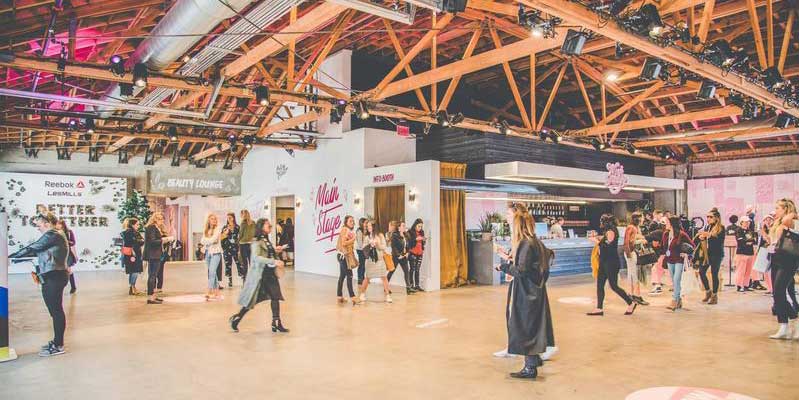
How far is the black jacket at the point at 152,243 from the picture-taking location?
8430 mm

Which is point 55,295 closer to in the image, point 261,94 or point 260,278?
point 260,278

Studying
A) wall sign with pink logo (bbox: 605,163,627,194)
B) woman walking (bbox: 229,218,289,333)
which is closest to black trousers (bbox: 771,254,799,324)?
woman walking (bbox: 229,218,289,333)

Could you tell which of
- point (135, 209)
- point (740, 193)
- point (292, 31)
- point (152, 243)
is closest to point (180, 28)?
point (292, 31)

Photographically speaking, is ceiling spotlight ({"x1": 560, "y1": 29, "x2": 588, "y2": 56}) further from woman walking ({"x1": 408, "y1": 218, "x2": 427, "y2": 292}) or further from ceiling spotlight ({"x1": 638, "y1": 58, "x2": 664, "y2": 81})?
woman walking ({"x1": 408, "y1": 218, "x2": 427, "y2": 292})

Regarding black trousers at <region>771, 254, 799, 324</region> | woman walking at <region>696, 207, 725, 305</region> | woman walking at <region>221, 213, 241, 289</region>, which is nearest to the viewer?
black trousers at <region>771, 254, 799, 324</region>

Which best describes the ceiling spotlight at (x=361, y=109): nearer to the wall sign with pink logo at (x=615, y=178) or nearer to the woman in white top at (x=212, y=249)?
the woman in white top at (x=212, y=249)

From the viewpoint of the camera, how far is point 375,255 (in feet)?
28.1

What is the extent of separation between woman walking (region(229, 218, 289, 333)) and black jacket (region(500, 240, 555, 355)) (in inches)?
112

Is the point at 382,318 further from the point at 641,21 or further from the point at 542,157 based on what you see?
the point at 542,157

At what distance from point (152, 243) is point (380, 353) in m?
5.07

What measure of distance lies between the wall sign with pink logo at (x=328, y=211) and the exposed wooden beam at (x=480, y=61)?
3.87 meters

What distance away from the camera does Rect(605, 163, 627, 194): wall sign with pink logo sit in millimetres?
13922

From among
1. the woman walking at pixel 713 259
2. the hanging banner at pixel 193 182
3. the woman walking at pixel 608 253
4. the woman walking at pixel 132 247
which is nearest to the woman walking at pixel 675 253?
the woman walking at pixel 713 259

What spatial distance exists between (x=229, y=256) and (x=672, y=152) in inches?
535
